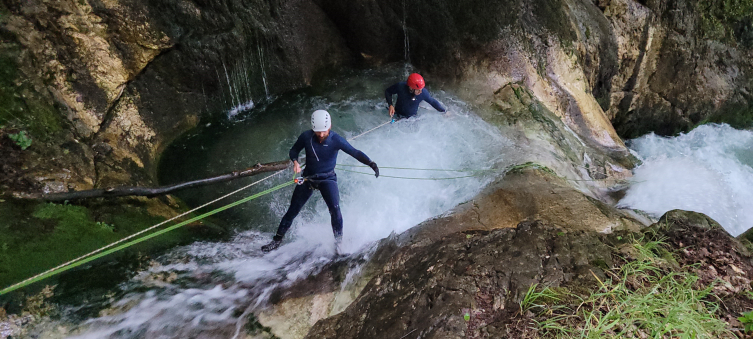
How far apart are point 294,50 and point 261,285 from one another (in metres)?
5.07

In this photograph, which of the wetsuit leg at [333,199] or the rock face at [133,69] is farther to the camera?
the wetsuit leg at [333,199]

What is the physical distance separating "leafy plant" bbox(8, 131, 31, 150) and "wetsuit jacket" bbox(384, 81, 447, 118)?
5.04m

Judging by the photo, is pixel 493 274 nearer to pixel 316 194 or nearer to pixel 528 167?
pixel 528 167

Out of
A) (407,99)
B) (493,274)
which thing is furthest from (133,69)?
(493,274)

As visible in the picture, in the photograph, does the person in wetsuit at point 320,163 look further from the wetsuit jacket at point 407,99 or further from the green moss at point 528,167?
the wetsuit jacket at point 407,99

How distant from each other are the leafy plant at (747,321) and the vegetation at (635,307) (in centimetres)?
13

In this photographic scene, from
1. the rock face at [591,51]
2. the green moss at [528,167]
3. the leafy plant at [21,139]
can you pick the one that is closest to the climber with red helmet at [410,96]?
the rock face at [591,51]

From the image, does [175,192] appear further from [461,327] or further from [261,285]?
[461,327]

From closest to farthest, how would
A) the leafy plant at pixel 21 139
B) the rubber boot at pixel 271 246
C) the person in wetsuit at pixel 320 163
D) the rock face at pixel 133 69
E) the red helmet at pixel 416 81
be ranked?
1. the leafy plant at pixel 21 139
2. the person in wetsuit at pixel 320 163
3. the rock face at pixel 133 69
4. the rubber boot at pixel 271 246
5. the red helmet at pixel 416 81

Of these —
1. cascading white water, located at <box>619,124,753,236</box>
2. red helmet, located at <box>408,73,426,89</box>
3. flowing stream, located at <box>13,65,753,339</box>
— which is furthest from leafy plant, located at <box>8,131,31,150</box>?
cascading white water, located at <box>619,124,753,236</box>

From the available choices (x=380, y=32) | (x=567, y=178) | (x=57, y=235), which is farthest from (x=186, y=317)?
(x=380, y=32)

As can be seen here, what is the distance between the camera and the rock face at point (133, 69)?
4.88 metres

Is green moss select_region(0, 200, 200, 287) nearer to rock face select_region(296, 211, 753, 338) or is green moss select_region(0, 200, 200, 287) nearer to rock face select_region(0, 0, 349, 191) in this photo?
rock face select_region(0, 0, 349, 191)

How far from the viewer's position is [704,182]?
6.90 metres
